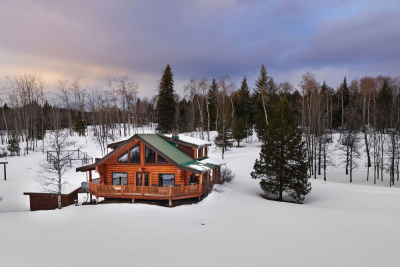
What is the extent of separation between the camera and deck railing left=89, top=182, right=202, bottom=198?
18141 mm

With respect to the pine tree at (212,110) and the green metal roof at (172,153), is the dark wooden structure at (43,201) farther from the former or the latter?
the pine tree at (212,110)

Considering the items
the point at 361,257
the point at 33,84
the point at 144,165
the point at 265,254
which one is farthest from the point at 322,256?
the point at 33,84

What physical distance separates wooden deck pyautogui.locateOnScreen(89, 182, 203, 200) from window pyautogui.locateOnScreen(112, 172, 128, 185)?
1.92 metres

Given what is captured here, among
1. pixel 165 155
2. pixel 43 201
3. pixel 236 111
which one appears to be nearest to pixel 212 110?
pixel 236 111

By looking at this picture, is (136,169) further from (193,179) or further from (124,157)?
(193,179)

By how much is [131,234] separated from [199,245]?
148 inches

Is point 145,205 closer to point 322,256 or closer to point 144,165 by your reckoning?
point 144,165

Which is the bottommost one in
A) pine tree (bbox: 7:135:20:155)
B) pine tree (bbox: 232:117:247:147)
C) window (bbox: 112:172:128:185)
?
window (bbox: 112:172:128:185)

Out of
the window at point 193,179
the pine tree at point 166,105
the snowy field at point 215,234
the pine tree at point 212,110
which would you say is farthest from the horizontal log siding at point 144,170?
the pine tree at point 212,110

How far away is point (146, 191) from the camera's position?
1836 centimetres

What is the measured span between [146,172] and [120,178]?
8.47 feet

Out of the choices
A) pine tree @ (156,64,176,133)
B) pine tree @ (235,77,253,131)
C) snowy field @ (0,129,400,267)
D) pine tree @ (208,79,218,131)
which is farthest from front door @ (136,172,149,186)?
pine tree @ (208,79,218,131)

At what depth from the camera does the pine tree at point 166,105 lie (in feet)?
152

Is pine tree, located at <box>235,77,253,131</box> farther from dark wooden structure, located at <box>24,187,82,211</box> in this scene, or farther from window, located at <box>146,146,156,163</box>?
dark wooden structure, located at <box>24,187,82,211</box>
